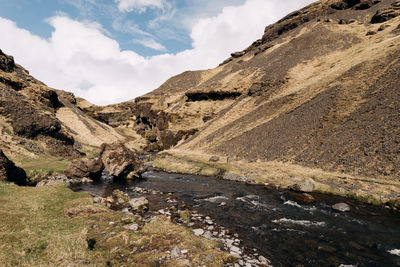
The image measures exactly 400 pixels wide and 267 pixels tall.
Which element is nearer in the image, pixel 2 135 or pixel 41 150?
pixel 2 135

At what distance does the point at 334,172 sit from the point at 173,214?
25.1m

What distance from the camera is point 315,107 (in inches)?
1969

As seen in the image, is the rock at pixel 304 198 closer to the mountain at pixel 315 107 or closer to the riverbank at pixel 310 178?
the riverbank at pixel 310 178

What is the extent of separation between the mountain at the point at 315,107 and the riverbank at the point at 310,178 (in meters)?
0.26

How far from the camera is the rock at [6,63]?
7319 centimetres

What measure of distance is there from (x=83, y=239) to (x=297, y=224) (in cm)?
1566

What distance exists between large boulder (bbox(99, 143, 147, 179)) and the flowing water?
5.30 meters

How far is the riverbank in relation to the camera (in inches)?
Answer: 907

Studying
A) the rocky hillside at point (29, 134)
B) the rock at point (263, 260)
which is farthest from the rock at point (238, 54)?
the rock at point (263, 260)

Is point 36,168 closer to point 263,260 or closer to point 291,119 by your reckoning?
point 263,260

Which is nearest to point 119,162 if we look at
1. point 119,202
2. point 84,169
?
point 84,169

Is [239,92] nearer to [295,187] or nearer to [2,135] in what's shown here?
[295,187]

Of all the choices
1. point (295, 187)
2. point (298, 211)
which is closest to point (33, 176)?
point (298, 211)

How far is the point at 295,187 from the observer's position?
28516mm
